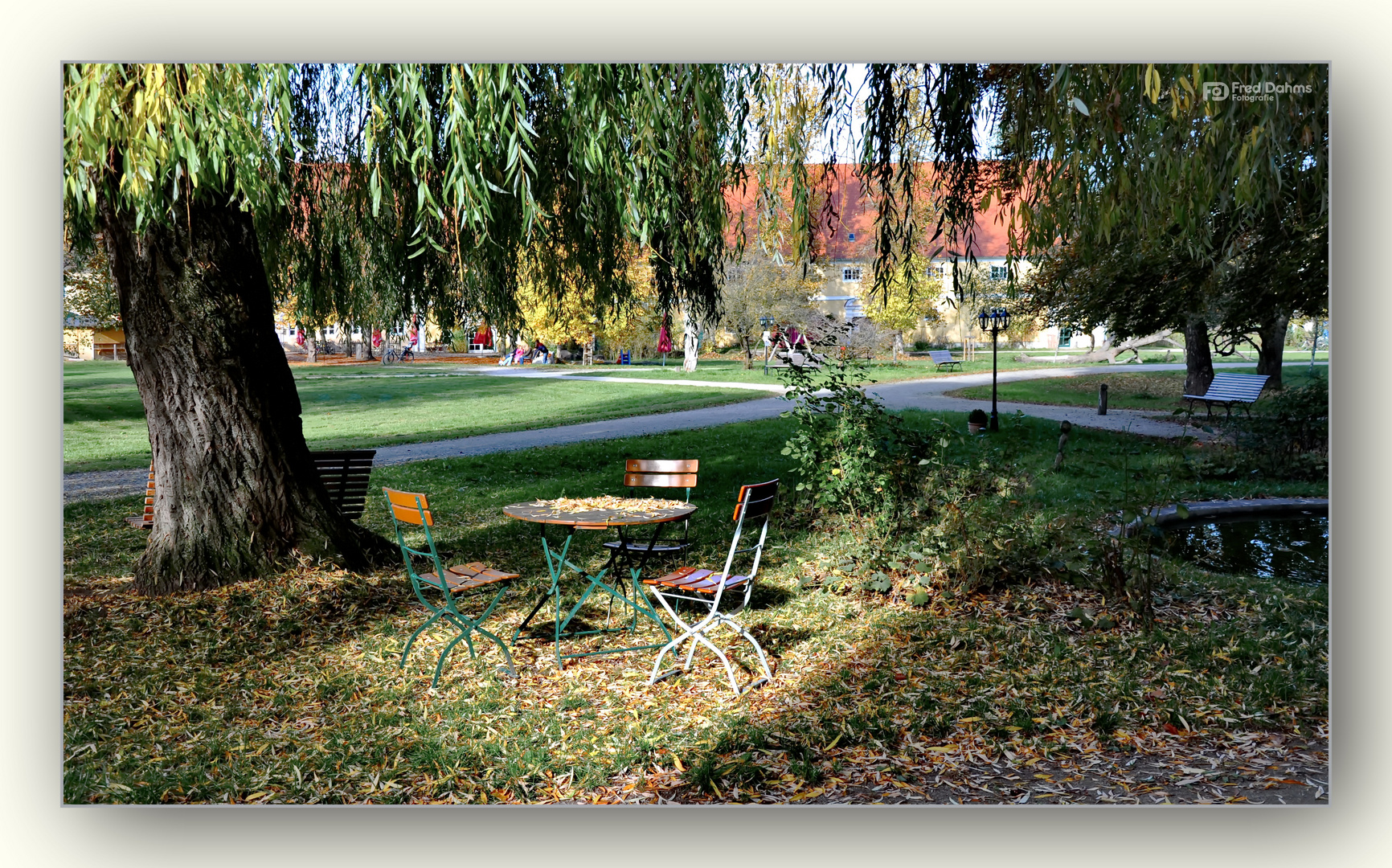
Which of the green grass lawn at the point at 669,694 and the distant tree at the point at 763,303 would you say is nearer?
the green grass lawn at the point at 669,694

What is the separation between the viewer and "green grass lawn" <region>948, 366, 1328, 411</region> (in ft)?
18.5

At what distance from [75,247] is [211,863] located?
2890mm

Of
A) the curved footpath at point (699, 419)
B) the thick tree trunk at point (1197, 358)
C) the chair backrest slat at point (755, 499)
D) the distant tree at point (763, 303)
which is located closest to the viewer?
the chair backrest slat at point (755, 499)

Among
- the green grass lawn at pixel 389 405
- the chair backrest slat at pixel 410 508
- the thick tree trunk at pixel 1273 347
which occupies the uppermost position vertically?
the thick tree trunk at pixel 1273 347

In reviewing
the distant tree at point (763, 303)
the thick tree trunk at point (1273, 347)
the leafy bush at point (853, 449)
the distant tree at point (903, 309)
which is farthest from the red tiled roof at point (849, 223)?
the distant tree at point (763, 303)

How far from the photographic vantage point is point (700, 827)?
3.48 m

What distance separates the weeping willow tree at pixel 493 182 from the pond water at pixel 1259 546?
5.48ft

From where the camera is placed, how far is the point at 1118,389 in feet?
20.7

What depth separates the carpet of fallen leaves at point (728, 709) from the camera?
3.48 metres

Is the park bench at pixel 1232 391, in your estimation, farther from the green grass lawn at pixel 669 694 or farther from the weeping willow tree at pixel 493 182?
the weeping willow tree at pixel 493 182

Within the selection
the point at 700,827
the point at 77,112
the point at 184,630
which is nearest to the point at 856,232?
the point at 700,827

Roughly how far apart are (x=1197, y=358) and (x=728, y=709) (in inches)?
137

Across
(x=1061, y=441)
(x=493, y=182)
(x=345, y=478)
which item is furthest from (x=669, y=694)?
(x=1061, y=441)

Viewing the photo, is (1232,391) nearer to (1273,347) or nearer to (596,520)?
(1273,347)
